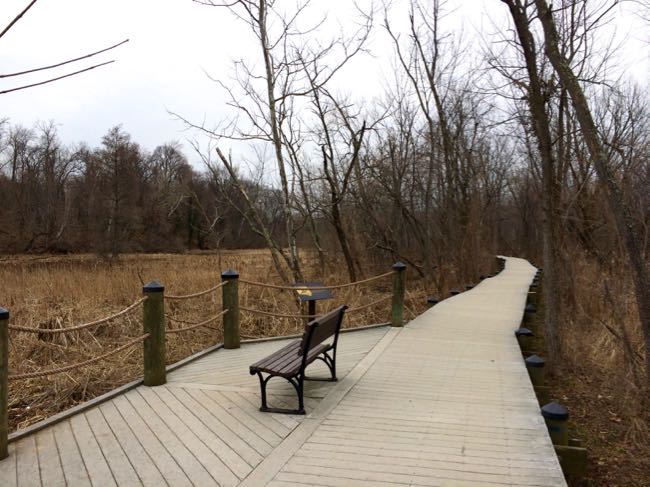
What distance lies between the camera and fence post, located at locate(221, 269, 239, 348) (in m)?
7.05

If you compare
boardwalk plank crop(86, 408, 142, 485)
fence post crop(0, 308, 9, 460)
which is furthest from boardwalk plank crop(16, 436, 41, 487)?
boardwalk plank crop(86, 408, 142, 485)

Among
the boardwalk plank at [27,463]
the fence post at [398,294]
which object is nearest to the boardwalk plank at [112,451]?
the boardwalk plank at [27,463]

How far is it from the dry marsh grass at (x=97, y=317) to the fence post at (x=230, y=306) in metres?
1.25

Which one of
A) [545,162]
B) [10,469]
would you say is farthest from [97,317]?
[545,162]

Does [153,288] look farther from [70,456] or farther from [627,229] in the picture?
[627,229]

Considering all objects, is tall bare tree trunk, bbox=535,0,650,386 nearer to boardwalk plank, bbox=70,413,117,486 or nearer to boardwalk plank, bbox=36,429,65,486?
boardwalk plank, bbox=70,413,117,486

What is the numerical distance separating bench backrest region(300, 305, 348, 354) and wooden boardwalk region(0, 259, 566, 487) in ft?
1.96

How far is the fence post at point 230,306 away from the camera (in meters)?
7.05

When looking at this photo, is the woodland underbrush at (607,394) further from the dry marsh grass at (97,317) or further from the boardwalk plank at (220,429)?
the dry marsh grass at (97,317)

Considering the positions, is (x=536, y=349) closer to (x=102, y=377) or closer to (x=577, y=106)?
(x=577, y=106)

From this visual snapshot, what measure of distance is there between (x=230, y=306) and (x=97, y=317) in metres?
5.54

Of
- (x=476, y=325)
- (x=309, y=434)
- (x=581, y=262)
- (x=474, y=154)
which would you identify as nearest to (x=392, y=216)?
(x=474, y=154)

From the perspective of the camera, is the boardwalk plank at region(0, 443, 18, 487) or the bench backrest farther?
the bench backrest

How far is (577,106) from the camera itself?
5.96 metres
